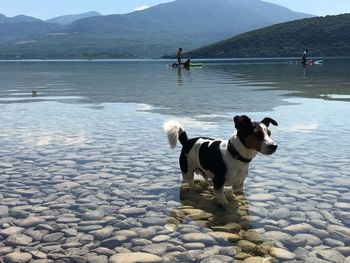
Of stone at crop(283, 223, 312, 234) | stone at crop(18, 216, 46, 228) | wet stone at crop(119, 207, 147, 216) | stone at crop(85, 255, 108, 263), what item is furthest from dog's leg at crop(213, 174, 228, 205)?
stone at crop(18, 216, 46, 228)

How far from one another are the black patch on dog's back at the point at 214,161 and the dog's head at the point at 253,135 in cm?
65

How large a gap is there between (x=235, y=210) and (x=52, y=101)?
2042cm

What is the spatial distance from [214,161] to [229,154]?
41 centimetres

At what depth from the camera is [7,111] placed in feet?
70.4

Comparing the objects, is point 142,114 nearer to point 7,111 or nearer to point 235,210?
point 7,111

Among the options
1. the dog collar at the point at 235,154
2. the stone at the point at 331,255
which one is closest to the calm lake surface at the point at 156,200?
the stone at the point at 331,255

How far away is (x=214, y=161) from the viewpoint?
8.67 metres

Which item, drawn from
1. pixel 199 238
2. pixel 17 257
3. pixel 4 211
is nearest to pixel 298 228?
pixel 199 238

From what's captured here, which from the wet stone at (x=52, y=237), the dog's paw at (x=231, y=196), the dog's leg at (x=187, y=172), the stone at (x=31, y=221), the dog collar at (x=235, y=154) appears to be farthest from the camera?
the dog's leg at (x=187, y=172)

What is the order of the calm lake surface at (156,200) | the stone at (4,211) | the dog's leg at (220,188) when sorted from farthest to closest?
the dog's leg at (220,188) < the stone at (4,211) < the calm lake surface at (156,200)

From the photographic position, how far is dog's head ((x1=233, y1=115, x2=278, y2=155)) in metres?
7.71

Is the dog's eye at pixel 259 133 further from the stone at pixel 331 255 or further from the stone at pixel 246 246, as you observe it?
the stone at pixel 331 255

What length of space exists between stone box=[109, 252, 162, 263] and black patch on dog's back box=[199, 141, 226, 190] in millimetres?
2515

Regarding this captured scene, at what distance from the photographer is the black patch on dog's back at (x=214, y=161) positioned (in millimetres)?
8391
